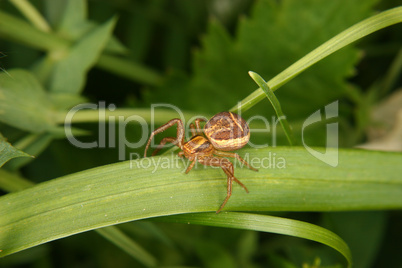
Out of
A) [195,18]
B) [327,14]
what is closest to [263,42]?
[327,14]

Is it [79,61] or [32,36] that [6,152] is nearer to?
[79,61]

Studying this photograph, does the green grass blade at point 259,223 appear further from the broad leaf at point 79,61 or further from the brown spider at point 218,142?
the broad leaf at point 79,61

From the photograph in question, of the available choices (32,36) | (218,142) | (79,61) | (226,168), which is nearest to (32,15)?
(32,36)

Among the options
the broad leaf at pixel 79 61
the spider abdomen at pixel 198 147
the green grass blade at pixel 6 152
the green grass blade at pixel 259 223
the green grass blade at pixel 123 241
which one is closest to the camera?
the green grass blade at pixel 6 152

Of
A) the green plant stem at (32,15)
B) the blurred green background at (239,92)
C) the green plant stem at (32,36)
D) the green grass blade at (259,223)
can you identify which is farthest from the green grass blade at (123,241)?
the green plant stem at (32,15)

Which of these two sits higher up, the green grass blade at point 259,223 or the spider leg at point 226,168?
the spider leg at point 226,168

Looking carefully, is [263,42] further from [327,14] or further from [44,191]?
[44,191]

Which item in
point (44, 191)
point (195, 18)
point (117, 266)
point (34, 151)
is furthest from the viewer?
point (195, 18)
